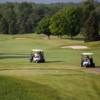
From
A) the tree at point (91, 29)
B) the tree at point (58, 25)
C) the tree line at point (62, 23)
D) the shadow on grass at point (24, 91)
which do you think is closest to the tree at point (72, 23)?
the tree line at point (62, 23)

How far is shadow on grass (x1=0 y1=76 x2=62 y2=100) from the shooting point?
77.5 feet

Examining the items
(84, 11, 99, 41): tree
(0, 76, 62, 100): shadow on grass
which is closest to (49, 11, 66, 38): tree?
(84, 11, 99, 41): tree

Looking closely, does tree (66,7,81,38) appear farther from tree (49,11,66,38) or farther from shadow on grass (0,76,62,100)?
shadow on grass (0,76,62,100)

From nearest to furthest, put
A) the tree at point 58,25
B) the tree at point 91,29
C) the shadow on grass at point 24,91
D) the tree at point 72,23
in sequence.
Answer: the shadow on grass at point 24,91, the tree at point 91,29, the tree at point 58,25, the tree at point 72,23

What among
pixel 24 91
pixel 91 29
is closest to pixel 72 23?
pixel 91 29

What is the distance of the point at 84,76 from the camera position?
32.9m

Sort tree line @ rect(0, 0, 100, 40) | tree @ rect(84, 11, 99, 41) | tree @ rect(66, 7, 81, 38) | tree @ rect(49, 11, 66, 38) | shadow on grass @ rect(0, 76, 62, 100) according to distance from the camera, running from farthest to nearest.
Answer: tree @ rect(66, 7, 81, 38), tree @ rect(49, 11, 66, 38), tree line @ rect(0, 0, 100, 40), tree @ rect(84, 11, 99, 41), shadow on grass @ rect(0, 76, 62, 100)

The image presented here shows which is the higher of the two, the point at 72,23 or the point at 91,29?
the point at 72,23

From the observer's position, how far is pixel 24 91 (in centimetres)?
2469

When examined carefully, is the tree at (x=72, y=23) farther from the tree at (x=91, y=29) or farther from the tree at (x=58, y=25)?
the tree at (x=91, y=29)

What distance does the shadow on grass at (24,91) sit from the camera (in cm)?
2362

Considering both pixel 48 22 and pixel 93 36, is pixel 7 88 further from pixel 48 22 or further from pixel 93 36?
pixel 48 22

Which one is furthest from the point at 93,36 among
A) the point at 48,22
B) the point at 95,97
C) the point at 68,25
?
the point at 95,97

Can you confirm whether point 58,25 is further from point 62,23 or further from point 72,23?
point 72,23
